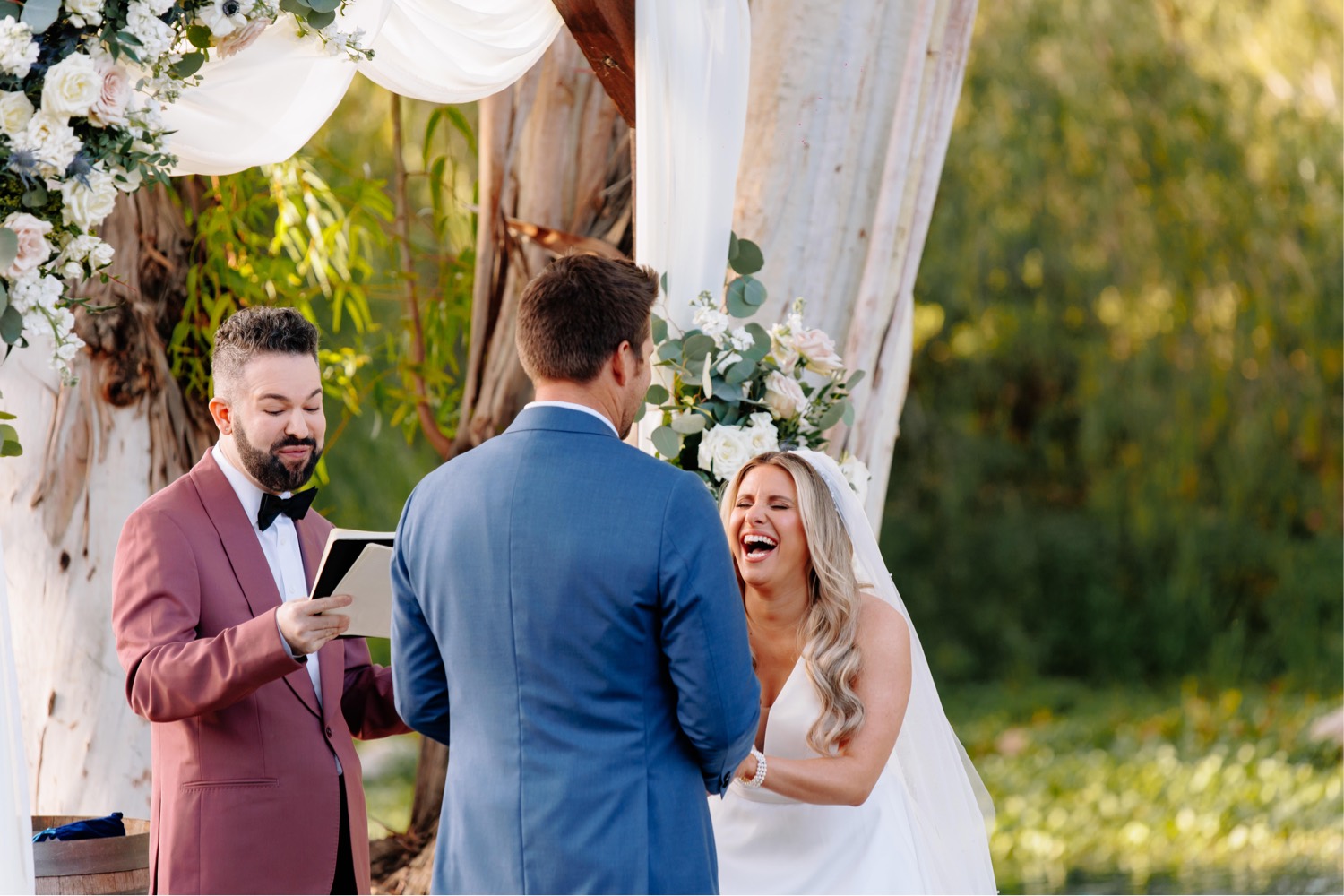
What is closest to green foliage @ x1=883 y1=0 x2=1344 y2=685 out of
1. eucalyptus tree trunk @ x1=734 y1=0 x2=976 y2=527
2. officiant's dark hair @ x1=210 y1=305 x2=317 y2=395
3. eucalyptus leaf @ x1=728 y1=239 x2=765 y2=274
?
eucalyptus tree trunk @ x1=734 y1=0 x2=976 y2=527

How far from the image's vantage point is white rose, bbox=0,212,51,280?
2070 mm

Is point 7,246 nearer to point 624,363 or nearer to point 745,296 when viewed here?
point 624,363

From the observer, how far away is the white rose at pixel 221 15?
2.30 metres

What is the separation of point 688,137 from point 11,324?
138 centimetres

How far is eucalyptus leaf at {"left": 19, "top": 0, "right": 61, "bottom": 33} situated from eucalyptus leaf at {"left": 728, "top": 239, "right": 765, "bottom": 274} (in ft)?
4.85

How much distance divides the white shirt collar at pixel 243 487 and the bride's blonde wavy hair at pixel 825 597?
2.87ft

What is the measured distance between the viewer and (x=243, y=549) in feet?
8.14

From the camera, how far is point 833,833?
8.78 feet

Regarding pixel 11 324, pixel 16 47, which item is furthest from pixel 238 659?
pixel 16 47

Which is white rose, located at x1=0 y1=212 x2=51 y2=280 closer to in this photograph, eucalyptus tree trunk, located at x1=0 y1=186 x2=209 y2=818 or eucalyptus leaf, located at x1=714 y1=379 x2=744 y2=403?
eucalyptus leaf, located at x1=714 y1=379 x2=744 y2=403

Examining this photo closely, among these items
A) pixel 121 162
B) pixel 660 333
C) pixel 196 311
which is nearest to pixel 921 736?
pixel 660 333

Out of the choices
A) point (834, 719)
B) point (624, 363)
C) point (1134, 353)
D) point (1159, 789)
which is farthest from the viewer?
point (1134, 353)

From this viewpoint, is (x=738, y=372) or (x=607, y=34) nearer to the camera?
(x=738, y=372)

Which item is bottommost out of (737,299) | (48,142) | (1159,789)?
(1159,789)
